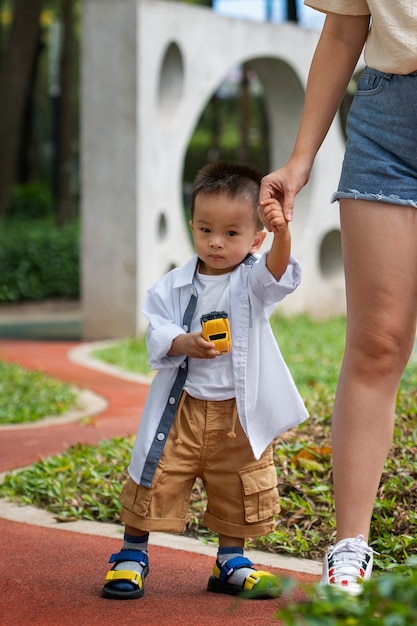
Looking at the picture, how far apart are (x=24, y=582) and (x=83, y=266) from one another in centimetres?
723

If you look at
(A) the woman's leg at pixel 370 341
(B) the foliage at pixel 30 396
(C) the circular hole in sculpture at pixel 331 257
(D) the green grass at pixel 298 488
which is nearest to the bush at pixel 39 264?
(C) the circular hole in sculpture at pixel 331 257

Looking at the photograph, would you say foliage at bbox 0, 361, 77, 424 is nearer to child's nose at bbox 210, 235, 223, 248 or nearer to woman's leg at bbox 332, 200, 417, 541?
child's nose at bbox 210, 235, 223, 248

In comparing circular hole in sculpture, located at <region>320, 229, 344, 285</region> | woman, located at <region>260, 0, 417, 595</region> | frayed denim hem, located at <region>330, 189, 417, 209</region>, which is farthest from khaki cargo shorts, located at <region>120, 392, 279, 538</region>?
circular hole in sculpture, located at <region>320, 229, 344, 285</region>

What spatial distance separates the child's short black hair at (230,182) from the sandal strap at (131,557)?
1008mm

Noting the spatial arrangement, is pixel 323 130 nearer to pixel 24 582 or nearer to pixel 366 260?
pixel 366 260

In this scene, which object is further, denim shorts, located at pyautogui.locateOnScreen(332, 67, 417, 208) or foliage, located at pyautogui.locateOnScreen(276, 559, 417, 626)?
denim shorts, located at pyautogui.locateOnScreen(332, 67, 417, 208)

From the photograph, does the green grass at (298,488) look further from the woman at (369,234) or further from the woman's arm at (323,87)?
the woman's arm at (323,87)

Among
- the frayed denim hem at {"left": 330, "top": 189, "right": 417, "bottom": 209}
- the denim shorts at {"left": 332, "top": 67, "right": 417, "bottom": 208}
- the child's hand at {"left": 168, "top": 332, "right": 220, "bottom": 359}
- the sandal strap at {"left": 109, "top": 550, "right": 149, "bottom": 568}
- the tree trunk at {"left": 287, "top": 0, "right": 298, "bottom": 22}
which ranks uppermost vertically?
the tree trunk at {"left": 287, "top": 0, "right": 298, "bottom": 22}

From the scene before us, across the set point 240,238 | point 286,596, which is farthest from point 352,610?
point 240,238

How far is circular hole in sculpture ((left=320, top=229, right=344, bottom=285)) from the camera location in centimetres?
1249

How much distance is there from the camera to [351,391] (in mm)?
2873

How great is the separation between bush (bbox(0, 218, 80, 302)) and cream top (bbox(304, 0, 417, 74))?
12.1 meters

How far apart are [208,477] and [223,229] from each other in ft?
2.38

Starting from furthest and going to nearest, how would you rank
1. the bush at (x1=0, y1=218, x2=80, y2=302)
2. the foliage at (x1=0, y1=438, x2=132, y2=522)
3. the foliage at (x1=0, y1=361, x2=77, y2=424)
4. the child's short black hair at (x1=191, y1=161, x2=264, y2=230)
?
the bush at (x1=0, y1=218, x2=80, y2=302) < the foliage at (x1=0, y1=361, x2=77, y2=424) < the foliage at (x1=0, y1=438, x2=132, y2=522) < the child's short black hair at (x1=191, y1=161, x2=264, y2=230)
